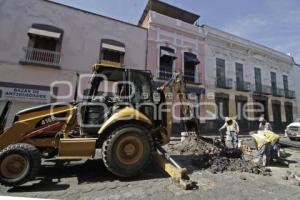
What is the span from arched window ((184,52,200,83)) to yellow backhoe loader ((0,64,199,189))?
40.0ft

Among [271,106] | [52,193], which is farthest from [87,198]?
[271,106]

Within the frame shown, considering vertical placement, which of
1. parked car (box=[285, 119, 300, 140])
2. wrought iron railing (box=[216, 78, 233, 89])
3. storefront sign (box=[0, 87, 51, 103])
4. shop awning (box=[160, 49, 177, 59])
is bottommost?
parked car (box=[285, 119, 300, 140])

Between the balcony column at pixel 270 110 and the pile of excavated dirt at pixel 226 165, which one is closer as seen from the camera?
the pile of excavated dirt at pixel 226 165

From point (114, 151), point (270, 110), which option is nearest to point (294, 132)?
point (270, 110)

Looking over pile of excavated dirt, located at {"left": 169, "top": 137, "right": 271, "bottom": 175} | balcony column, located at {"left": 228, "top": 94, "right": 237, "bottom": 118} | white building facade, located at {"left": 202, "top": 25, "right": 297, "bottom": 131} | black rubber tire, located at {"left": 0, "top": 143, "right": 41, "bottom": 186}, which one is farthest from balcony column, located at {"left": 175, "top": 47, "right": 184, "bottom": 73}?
black rubber tire, located at {"left": 0, "top": 143, "right": 41, "bottom": 186}

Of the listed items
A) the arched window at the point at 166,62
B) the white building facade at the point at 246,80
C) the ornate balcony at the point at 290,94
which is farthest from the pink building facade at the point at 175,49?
the ornate balcony at the point at 290,94

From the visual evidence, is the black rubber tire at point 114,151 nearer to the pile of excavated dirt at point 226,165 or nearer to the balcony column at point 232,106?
the pile of excavated dirt at point 226,165

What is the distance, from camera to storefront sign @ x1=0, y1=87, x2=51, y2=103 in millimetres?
11578

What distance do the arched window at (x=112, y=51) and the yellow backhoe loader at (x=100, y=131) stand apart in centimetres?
912

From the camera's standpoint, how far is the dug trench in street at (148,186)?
154 inches

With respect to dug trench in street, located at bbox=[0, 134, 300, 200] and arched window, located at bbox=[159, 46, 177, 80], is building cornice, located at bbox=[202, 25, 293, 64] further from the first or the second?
dug trench in street, located at bbox=[0, 134, 300, 200]

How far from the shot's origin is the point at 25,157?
4094 mm

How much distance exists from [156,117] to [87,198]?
2.63 meters

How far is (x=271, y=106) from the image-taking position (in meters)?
22.1
